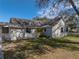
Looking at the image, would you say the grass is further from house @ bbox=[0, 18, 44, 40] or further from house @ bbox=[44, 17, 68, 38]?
house @ bbox=[44, 17, 68, 38]

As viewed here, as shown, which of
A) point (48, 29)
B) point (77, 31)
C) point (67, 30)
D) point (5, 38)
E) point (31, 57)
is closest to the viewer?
point (31, 57)

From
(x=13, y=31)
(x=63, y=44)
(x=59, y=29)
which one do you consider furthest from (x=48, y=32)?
(x=63, y=44)

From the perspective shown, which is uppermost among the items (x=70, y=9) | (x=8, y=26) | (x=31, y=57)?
(x=70, y=9)

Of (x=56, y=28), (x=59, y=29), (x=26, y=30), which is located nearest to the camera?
(x=26, y=30)

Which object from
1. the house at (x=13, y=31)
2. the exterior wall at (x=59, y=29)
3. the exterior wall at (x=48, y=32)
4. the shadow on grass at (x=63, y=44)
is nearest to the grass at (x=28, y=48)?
the shadow on grass at (x=63, y=44)

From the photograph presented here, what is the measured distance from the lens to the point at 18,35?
27016 mm

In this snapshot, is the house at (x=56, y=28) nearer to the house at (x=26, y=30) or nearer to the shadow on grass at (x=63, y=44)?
the house at (x=26, y=30)

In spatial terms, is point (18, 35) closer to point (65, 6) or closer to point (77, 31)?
point (65, 6)

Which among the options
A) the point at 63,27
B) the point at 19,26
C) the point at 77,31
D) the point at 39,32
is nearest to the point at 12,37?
the point at 19,26

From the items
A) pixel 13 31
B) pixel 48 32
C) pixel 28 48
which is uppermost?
pixel 13 31

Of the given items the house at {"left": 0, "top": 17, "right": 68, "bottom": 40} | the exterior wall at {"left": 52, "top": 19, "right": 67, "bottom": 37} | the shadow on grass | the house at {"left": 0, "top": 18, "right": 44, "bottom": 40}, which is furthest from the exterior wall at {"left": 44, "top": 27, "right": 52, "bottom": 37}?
the shadow on grass

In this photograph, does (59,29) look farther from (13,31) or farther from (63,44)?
(63,44)

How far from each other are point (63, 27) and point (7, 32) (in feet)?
39.6

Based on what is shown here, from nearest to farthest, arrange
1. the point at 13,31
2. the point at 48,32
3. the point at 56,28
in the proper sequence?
the point at 13,31 < the point at 48,32 < the point at 56,28
